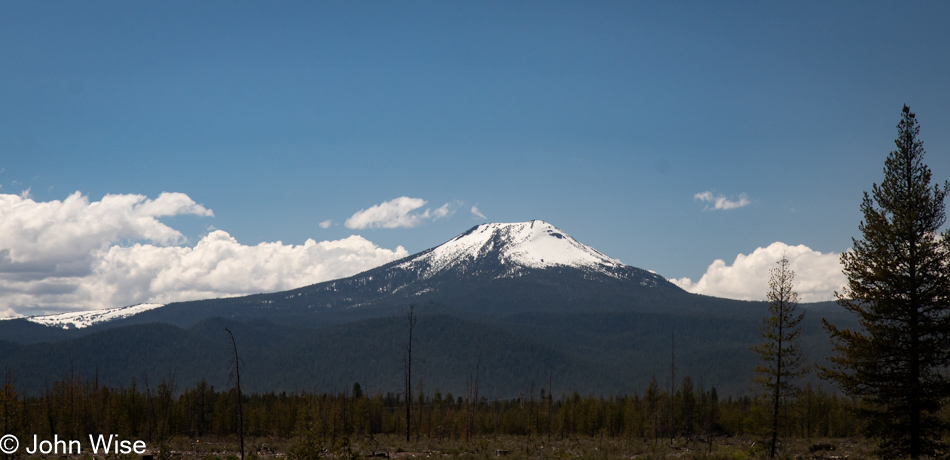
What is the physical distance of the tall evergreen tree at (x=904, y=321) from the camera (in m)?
26.7

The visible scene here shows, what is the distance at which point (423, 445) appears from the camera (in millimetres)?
43188

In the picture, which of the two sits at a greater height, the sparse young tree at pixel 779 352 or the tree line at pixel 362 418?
the sparse young tree at pixel 779 352

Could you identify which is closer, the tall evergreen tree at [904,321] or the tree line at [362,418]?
the tall evergreen tree at [904,321]

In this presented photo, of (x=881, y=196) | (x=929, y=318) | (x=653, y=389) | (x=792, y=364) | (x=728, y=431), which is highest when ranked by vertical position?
(x=881, y=196)

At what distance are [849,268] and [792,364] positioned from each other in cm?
784

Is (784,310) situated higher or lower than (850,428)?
higher

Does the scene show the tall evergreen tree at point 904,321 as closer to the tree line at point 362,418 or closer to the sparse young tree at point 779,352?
the sparse young tree at point 779,352

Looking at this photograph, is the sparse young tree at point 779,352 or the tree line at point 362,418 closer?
the sparse young tree at point 779,352

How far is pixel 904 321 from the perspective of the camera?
27062 millimetres

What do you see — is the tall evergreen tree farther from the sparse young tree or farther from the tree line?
the tree line

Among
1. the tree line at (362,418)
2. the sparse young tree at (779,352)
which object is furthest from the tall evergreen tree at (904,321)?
the tree line at (362,418)

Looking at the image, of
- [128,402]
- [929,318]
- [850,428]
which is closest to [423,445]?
[929,318]

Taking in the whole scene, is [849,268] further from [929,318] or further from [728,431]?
[728,431]

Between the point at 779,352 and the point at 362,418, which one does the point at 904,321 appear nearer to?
the point at 779,352
